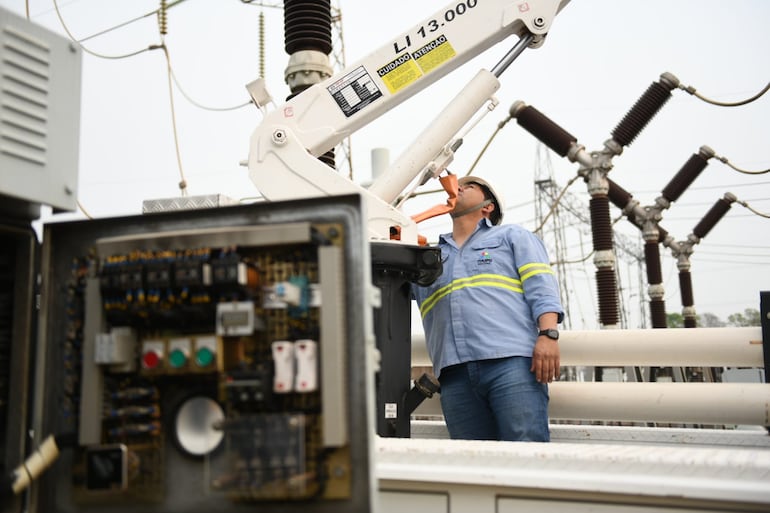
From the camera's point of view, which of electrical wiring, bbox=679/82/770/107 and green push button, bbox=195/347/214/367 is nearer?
green push button, bbox=195/347/214/367

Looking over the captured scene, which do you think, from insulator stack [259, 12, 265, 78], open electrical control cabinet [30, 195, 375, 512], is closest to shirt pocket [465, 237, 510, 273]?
open electrical control cabinet [30, 195, 375, 512]

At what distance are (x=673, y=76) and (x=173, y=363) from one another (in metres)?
6.00

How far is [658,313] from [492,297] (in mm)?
6422

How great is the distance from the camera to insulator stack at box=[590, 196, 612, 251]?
6.52 m

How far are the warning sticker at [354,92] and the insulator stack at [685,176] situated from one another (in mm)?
6358

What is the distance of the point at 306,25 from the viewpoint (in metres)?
4.00

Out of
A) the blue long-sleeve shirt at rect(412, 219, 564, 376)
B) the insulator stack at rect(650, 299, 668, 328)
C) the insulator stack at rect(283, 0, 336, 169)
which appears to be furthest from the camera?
the insulator stack at rect(650, 299, 668, 328)

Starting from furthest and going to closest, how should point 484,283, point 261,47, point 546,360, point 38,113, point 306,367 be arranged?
point 261,47
point 484,283
point 546,360
point 38,113
point 306,367

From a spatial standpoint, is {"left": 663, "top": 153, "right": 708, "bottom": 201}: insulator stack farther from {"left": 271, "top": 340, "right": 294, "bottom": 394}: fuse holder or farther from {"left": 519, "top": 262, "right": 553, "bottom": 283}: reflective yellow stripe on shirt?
{"left": 271, "top": 340, "right": 294, "bottom": 394}: fuse holder

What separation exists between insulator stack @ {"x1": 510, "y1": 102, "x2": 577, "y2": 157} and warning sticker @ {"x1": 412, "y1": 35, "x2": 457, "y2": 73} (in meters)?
3.19

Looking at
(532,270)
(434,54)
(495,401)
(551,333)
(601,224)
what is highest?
(434,54)

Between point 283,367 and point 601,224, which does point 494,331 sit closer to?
point 283,367

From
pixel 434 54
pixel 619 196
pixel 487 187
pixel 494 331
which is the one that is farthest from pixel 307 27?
pixel 619 196

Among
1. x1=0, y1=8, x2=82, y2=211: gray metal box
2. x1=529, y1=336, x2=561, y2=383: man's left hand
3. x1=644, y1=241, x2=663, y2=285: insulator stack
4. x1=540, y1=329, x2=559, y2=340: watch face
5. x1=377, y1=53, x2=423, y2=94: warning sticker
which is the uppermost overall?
x1=377, y1=53, x2=423, y2=94: warning sticker
